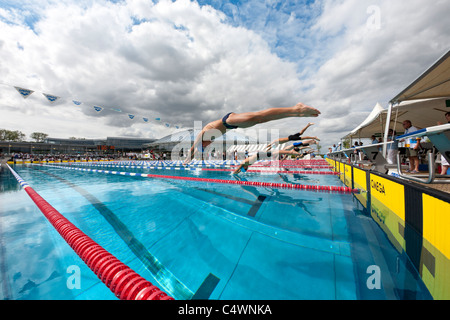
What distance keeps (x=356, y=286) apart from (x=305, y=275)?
422mm

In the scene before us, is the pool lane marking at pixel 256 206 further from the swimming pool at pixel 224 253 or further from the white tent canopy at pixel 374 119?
Result: the white tent canopy at pixel 374 119

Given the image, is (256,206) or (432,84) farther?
(256,206)

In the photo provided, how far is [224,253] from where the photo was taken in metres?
2.20

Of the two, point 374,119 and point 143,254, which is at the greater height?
point 374,119

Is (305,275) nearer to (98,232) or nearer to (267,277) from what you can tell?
(267,277)

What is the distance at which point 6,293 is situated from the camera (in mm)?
1577

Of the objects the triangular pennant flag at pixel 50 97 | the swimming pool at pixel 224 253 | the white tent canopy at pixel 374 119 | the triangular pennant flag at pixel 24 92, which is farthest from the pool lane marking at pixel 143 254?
the triangular pennant flag at pixel 50 97

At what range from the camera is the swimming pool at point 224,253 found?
5.16ft

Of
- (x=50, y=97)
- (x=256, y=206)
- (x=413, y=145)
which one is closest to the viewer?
(x=413, y=145)

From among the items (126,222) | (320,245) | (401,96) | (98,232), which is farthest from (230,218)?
(401,96)

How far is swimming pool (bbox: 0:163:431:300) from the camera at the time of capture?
1574 mm

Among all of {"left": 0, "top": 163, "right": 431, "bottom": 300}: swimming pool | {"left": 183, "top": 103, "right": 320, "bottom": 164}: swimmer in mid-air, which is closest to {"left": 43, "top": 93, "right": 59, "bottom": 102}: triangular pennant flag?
{"left": 0, "top": 163, "right": 431, "bottom": 300}: swimming pool

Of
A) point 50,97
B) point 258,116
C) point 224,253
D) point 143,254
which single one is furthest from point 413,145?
point 50,97

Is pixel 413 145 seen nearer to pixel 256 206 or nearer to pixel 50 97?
pixel 256 206
